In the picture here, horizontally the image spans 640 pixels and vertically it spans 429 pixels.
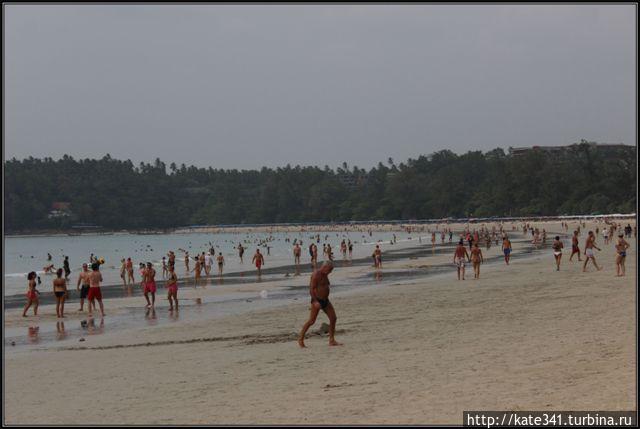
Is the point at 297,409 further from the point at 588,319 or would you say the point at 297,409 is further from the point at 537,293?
the point at 537,293

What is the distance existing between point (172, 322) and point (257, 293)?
841 cm

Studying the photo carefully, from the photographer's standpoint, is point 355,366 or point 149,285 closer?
point 355,366

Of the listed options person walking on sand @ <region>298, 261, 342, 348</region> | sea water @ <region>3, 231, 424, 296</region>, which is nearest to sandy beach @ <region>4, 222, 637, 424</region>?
person walking on sand @ <region>298, 261, 342, 348</region>

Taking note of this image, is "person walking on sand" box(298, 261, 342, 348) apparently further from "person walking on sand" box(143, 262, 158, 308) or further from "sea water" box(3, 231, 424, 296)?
"sea water" box(3, 231, 424, 296)

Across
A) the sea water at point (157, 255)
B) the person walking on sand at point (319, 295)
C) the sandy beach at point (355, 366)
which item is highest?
the person walking on sand at point (319, 295)

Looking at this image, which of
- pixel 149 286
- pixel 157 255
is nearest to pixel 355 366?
pixel 149 286

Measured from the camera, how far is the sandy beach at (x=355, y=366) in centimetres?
839

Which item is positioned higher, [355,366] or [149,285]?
[149,285]

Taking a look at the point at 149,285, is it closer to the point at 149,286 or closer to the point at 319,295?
the point at 149,286

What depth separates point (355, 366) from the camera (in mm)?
11102

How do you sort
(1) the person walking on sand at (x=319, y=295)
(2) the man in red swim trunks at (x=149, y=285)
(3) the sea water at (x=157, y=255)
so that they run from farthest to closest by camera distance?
(3) the sea water at (x=157, y=255) → (2) the man in red swim trunks at (x=149, y=285) → (1) the person walking on sand at (x=319, y=295)

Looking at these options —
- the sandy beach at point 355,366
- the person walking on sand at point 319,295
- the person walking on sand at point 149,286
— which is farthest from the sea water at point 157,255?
the person walking on sand at point 319,295

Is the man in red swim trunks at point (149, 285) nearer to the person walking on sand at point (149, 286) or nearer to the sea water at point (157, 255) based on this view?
the person walking on sand at point (149, 286)

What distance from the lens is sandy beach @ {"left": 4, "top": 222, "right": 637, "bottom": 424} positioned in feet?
27.5
